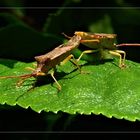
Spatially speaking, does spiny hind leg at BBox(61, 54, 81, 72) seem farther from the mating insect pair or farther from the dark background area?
the dark background area

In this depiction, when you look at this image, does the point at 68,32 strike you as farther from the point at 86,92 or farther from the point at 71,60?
the point at 86,92

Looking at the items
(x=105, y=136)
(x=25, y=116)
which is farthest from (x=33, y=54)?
(x=105, y=136)

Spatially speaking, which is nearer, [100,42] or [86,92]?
[86,92]

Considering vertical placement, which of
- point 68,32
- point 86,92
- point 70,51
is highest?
point 70,51

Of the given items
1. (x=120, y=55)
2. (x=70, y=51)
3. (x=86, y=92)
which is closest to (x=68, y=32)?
(x=120, y=55)

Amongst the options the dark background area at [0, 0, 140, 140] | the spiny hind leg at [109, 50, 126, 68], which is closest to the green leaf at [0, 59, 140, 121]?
the spiny hind leg at [109, 50, 126, 68]
